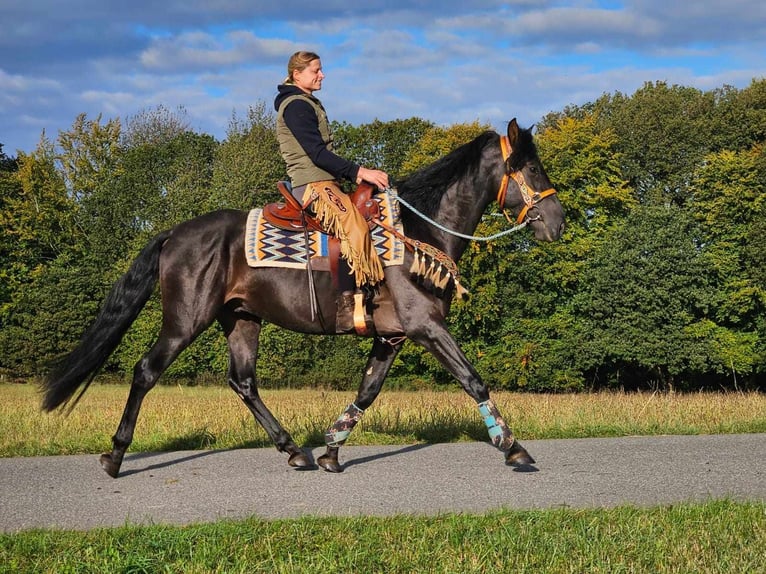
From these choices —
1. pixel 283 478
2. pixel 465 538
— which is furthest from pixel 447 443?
pixel 465 538

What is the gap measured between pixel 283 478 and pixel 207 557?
2541 mm

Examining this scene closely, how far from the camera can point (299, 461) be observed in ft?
25.2

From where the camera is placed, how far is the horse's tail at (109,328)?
787cm

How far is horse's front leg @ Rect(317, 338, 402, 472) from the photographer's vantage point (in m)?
7.74

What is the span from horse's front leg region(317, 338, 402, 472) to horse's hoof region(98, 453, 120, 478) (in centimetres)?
167

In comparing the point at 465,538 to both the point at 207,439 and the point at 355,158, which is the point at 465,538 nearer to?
the point at 207,439

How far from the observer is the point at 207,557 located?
15.4ft

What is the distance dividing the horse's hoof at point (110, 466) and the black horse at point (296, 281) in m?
0.26

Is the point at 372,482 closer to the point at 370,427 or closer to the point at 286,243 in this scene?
the point at 286,243

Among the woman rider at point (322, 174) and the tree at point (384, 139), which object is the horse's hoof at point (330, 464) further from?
the tree at point (384, 139)

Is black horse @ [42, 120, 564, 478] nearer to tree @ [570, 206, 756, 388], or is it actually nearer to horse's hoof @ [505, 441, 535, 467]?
horse's hoof @ [505, 441, 535, 467]

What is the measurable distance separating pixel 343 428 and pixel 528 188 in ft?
8.71

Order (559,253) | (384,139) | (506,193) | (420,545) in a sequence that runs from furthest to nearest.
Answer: (384,139) → (559,253) → (506,193) → (420,545)

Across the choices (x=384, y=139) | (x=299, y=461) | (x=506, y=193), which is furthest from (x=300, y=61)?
(x=384, y=139)
